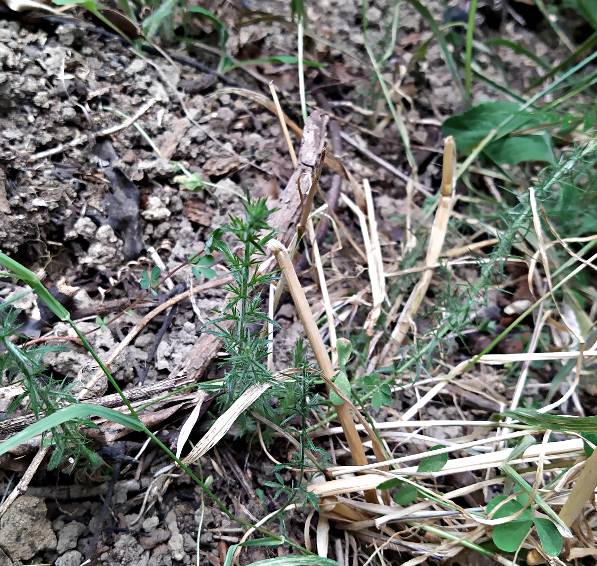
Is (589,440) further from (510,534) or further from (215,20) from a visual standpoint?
(215,20)

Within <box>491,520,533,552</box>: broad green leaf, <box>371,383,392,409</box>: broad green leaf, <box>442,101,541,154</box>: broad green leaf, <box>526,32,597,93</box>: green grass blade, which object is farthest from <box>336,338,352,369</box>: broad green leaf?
<box>526,32,597,93</box>: green grass blade

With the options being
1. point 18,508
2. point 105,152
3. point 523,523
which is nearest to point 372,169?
point 105,152

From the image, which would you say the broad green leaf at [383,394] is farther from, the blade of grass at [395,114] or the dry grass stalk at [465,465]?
the blade of grass at [395,114]

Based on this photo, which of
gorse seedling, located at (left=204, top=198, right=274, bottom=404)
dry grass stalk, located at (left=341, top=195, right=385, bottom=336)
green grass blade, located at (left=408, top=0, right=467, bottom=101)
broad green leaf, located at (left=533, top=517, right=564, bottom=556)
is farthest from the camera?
green grass blade, located at (left=408, top=0, right=467, bottom=101)

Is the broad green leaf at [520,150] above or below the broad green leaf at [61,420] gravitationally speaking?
above

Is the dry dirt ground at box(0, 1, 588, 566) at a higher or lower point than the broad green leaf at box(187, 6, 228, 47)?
lower

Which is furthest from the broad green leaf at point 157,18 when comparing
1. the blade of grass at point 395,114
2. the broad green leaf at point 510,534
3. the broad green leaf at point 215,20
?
the broad green leaf at point 510,534

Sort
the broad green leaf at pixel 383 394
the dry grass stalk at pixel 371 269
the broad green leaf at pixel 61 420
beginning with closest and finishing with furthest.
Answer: the broad green leaf at pixel 61 420, the broad green leaf at pixel 383 394, the dry grass stalk at pixel 371 269

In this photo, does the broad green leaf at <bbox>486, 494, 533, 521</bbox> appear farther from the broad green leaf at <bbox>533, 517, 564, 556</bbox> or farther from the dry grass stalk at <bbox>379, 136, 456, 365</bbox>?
the dry grass stalk at <bbox>379, 136, 456, 365</bbox>
